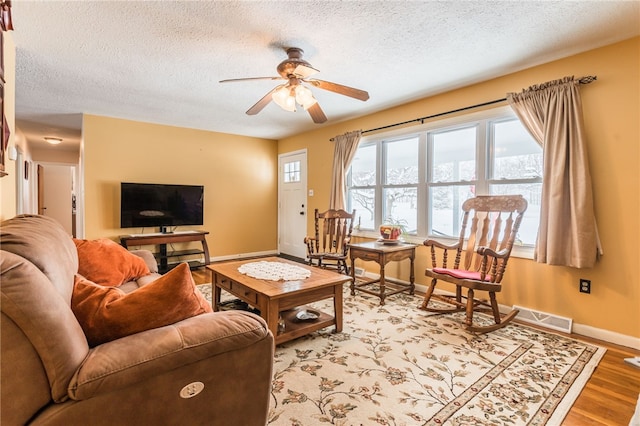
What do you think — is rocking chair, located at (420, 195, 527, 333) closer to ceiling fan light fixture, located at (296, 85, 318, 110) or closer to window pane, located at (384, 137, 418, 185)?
window pane, located at (384, 137, 418, 185)

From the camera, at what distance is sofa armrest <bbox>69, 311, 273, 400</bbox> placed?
87 centimetres

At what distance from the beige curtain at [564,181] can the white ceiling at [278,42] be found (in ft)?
1.29

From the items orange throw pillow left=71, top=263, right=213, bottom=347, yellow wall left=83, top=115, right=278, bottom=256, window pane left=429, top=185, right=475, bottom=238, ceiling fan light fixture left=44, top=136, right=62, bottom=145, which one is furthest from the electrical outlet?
ceiling fan light fixture left=44, top=136, right=62, bottom=145

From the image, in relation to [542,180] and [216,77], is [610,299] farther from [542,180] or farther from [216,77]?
[216,77]

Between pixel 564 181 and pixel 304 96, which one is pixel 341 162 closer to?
pixel 304 96

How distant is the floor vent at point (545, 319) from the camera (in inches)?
103

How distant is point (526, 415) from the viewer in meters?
1.56

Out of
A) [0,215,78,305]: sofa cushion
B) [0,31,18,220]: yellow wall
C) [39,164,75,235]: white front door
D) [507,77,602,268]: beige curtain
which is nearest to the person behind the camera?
[0,215,78,305]: sofa cushion

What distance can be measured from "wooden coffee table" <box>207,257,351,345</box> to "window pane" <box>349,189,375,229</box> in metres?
1.97

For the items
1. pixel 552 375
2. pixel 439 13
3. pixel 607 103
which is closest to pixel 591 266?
pixel 552 375

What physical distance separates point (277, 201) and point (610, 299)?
16.5 ft

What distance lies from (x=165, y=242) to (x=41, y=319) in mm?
4058

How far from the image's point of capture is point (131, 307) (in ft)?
3.41

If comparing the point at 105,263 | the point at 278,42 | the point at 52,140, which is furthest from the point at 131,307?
the point at 52,140
